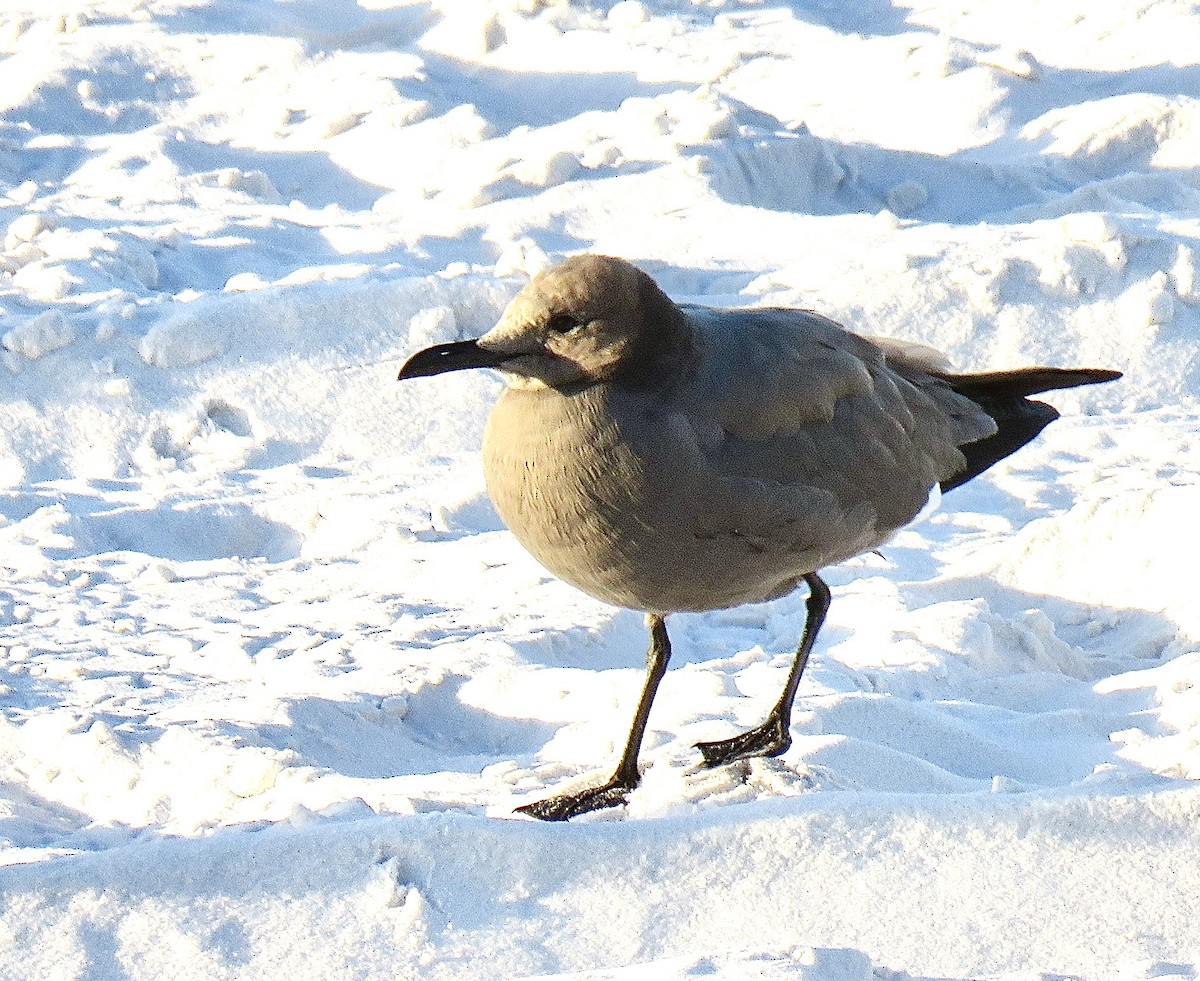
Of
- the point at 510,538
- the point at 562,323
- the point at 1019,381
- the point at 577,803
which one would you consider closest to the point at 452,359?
the point at 562,323

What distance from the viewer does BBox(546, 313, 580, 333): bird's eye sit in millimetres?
3227

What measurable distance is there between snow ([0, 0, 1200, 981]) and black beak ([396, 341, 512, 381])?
0.81 metres

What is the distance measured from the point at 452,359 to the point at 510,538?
188cm

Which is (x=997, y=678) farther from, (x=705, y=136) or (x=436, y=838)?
(x=705, y=136)

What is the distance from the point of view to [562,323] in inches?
127

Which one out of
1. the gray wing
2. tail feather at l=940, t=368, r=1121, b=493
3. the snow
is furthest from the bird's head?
tail feather at l=940, t=368, r=1121, b=493

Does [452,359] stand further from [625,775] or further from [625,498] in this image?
[625,775]

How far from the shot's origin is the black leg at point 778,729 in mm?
3633

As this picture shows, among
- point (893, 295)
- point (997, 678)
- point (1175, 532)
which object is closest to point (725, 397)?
point (997, 678)

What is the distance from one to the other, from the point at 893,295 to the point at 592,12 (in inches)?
123

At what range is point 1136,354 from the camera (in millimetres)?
6137

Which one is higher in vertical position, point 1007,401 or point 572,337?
point 572,337

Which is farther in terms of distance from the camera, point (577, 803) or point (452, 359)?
point (577, 803)

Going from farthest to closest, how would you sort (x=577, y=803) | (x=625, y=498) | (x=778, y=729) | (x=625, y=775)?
(x=778, y=729) → (x=625, y=775) → (x=577, y=803) → (x=625, y=498)
